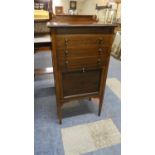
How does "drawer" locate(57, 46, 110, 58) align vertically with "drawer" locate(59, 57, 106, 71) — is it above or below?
above

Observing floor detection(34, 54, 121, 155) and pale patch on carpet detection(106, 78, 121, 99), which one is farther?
pale patch on carpet detection(106, 78, 121, 99)

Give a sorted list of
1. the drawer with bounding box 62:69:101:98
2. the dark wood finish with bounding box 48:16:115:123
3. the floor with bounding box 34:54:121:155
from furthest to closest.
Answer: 1. the drawer with bounding box 62:69:101:98
2. the floor with bounding box 34:54:121:155
3. the dark wood finish with bounding box 48:16:115:123

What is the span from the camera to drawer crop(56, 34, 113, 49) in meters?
1.20

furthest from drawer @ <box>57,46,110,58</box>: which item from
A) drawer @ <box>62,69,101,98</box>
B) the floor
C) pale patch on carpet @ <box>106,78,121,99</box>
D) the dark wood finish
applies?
pale patch on carpet @ <box>106,78,121,99</box>

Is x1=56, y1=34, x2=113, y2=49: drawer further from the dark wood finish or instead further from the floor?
the floor

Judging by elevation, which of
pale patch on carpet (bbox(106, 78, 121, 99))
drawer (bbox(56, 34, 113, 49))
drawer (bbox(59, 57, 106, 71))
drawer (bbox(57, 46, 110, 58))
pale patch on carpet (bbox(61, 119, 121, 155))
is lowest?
pale patch on carpet (bbox(61, 119, 121, 155))

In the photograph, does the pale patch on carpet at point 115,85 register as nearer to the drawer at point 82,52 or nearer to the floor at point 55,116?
the floor at point 55,116

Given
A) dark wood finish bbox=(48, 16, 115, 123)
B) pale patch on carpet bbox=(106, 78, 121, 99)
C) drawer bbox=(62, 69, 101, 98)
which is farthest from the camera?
pale patch on carpet bbox=(106, 78, 121, 99)

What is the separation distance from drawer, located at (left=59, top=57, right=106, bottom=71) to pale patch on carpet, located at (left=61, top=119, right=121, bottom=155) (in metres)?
0.64
